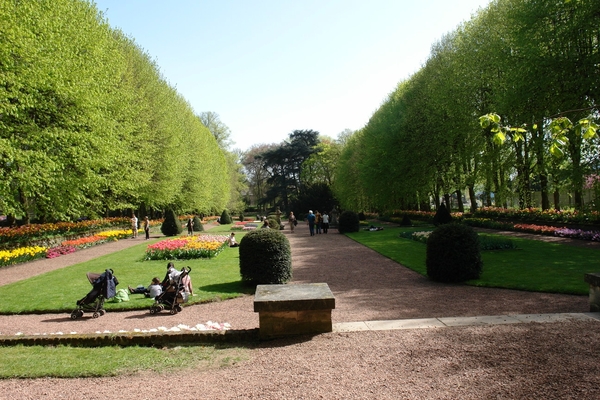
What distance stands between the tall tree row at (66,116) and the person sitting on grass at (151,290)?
8386 millimetres

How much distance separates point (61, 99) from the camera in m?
18.7

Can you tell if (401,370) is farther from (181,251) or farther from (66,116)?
(66,116)

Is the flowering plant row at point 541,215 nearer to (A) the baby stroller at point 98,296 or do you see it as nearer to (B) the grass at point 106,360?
(B) the grass at point 106,360

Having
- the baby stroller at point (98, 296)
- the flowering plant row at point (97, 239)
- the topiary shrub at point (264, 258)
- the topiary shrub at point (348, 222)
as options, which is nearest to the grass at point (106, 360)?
the baby stroller at point (98, 296)

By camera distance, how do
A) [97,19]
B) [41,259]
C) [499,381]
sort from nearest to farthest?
1. [499,381]
2. [41,259]
3. [97,19]

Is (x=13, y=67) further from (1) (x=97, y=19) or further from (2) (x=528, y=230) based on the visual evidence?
(2) (x=528, y=230)

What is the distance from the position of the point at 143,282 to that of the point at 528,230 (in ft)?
61.4

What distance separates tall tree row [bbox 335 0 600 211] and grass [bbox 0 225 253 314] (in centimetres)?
749

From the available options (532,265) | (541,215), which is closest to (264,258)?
(532,265)

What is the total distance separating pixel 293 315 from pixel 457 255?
5993 mm

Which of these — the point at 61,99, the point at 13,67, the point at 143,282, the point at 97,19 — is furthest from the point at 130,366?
the point at 97,19

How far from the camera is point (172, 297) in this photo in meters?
8.71

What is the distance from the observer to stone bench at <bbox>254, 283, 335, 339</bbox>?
571cm

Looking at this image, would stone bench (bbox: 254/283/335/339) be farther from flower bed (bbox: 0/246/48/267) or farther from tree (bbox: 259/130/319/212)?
tree (bbox: 259/130/319/212)
